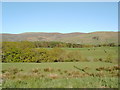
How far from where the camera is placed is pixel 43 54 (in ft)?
51.6

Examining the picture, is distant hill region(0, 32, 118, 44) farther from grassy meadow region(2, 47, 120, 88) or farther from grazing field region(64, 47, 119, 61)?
grassy meadow region(2, 47, 120, 88)

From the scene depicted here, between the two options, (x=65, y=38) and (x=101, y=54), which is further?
(x=65, y=38)

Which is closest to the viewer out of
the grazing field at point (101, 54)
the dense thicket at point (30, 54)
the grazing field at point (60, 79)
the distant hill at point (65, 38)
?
the grazing field at point (60, 79)

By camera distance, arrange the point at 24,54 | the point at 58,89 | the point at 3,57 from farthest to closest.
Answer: the point at 24,54, the point at 3,57, the point at 58,89

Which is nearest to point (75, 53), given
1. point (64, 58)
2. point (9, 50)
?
point (64, 58)

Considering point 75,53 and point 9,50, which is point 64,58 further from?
point 9,50

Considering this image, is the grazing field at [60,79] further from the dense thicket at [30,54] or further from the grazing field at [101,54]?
the grazing field at [101,54]

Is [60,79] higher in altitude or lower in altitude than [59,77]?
higher

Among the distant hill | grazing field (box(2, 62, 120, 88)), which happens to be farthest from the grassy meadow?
the distant hill

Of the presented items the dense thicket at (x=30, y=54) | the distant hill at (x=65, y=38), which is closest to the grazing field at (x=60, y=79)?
the dense thicket at (x=30, y=54)

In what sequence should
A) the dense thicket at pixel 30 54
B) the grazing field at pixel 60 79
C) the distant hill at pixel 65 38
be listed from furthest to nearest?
the distant hill at pixel 65 38
the dense thicket at pixel 30 54
the grazing field at pixel 60 79

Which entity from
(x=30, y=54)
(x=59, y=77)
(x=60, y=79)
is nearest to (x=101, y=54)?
(x=30, y=54)

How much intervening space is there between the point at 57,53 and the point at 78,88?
13604 millimetres

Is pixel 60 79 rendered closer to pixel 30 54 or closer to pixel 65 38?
pixel 30 54
